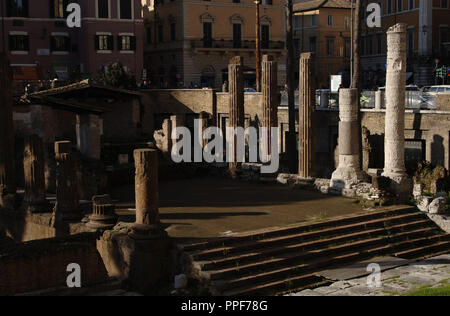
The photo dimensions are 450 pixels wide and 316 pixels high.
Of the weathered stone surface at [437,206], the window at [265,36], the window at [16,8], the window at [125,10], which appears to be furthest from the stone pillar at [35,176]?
the window at [265,36]

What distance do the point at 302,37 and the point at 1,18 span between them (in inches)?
1015

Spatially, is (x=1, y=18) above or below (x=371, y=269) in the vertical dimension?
above

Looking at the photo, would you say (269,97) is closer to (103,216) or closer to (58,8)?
(103,216)

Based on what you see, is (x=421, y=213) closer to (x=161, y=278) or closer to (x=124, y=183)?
(x=161, y=278)

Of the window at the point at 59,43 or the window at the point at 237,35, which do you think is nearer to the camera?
the window at the point at 59,43

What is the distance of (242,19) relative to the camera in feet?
166

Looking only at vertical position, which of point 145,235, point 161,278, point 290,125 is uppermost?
point 290,125

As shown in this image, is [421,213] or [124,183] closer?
[421,213]

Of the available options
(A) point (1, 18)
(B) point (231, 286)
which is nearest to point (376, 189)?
(B) point (231, 286)

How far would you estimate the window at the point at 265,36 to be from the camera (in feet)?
167

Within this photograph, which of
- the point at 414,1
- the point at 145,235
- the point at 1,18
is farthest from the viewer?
the point at 414,1

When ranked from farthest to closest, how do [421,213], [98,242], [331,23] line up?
[331,23] < [421,213] < [98,242]

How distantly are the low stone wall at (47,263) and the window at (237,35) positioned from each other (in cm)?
3453

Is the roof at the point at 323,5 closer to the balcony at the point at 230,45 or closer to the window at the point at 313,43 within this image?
the window at the point at 313,43
